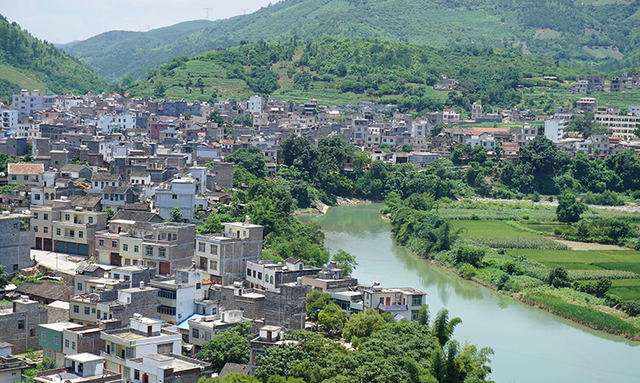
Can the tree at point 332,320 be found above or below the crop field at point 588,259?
above

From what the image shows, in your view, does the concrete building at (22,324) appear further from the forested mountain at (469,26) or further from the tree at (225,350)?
the forested mountain at (469,26)

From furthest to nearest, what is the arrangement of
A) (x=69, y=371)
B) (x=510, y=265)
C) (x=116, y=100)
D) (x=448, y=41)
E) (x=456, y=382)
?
(x=448, y=41) < (x=116, y=100) < (x=510, y=265) < (x=456, y=382) < (x=69, y=371)

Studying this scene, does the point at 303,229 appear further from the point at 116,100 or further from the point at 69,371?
the point at 116,100

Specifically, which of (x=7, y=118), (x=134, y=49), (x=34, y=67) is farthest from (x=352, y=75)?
(x=134, y=49)

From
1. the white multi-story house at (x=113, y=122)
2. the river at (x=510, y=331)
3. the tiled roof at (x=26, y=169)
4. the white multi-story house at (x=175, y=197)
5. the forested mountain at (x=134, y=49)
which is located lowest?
the river at (x=510, y=331)

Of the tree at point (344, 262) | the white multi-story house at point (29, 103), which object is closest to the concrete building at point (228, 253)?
the tree at point (344, 262)

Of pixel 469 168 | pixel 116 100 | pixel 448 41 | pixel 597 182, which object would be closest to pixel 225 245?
pixel 469 168

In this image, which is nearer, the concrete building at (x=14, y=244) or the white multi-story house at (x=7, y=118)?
the concrete building at (x=14, y=244)
